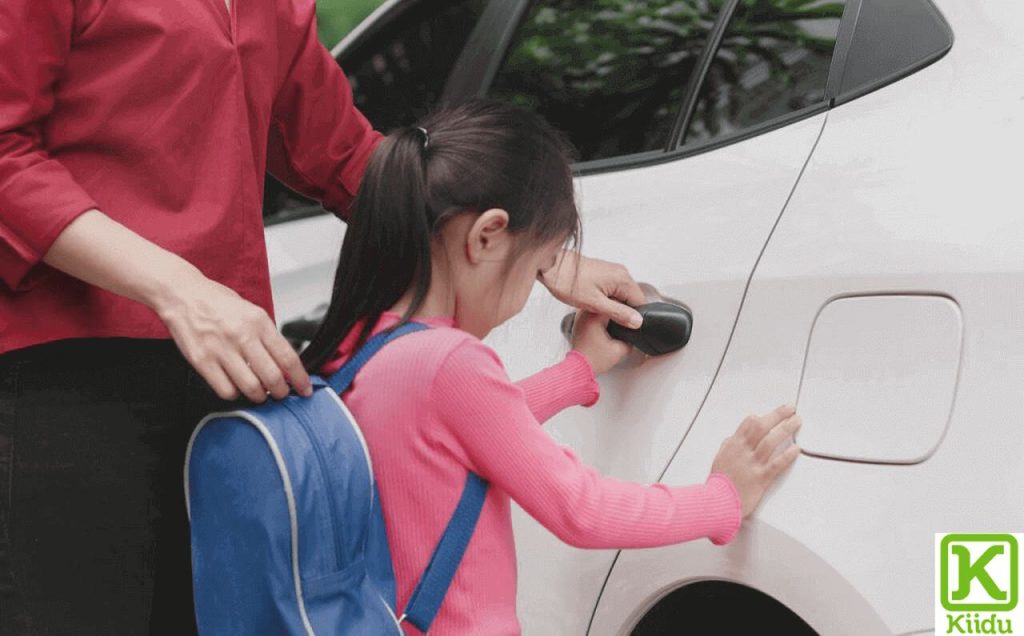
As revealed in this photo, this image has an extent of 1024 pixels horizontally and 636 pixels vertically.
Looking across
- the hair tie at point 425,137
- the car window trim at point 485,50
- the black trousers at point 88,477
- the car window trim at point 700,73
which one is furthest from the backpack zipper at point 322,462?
the car window trim at point 485,50

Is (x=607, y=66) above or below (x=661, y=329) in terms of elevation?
above

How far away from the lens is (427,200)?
1.49 m

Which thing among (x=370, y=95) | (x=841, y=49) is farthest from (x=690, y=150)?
(x=370, y=95)

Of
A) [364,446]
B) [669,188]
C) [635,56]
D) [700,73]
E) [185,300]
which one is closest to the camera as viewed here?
[185,300]

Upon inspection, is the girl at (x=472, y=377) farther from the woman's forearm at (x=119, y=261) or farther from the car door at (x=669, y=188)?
the woman's forearm at (x=119, y=261)

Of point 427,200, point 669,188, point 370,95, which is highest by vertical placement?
point 427,200

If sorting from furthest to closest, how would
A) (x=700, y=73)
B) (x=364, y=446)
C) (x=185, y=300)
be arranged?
(x=700, y=73) → (x=364, y=446) → (x=185, y=300)

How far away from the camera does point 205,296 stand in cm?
124

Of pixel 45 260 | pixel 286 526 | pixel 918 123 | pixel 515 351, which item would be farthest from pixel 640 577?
pixel 45 260

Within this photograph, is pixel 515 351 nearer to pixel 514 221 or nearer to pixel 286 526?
pixel 514 221

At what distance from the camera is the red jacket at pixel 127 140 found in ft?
4.16

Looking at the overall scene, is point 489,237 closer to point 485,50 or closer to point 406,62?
point 485,50

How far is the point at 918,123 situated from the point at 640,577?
678 mm

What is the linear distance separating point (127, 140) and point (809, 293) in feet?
2.65
